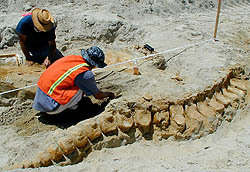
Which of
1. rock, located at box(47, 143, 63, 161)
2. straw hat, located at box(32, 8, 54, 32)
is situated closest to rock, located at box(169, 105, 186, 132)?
rock, located at box(47, 143, 63, 161)

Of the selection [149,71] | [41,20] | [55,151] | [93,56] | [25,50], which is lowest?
[55,151]

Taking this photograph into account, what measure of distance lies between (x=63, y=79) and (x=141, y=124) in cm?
99

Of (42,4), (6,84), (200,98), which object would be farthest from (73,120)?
(42,4)

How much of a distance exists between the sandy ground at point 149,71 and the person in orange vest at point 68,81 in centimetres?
37

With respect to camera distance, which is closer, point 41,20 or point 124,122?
point 124,122

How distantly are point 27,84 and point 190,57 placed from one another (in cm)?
260

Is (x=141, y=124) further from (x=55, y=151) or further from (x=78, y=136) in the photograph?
(x=55, y=151)

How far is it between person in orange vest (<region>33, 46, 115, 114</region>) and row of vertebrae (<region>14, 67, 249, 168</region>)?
0.33 meters

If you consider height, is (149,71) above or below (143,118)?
above

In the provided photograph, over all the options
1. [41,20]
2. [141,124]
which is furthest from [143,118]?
[41,20]

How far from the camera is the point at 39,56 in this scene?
4.37 meters

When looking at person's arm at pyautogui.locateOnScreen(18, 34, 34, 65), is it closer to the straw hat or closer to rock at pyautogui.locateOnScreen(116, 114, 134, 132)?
the straw hat

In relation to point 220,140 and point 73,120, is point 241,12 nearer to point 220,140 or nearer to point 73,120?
point 220,140

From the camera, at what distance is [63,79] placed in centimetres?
280
